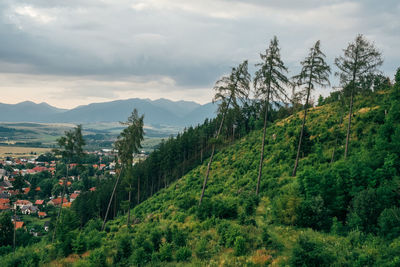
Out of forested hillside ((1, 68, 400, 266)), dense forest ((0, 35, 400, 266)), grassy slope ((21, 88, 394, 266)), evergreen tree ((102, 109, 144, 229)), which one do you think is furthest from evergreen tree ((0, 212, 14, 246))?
forested hillside ((1, 68, 400, 266))

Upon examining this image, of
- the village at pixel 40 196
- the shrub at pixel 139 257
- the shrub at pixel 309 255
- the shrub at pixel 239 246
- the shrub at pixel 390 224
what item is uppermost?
the shrub at pixel 390 224

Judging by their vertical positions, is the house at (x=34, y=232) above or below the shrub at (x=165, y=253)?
below

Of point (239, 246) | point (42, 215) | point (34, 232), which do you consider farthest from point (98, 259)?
point (42, 215)

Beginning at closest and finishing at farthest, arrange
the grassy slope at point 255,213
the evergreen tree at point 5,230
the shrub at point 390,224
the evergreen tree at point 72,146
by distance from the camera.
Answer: the shrub at point 390,224, the grassy slope at point 255,213, the evergreen tree at point 72,146, the evergreen tree at point 5,230

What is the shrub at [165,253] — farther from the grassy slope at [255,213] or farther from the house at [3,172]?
the house at [3,172]

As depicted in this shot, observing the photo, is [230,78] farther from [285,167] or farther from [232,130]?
[232,130]

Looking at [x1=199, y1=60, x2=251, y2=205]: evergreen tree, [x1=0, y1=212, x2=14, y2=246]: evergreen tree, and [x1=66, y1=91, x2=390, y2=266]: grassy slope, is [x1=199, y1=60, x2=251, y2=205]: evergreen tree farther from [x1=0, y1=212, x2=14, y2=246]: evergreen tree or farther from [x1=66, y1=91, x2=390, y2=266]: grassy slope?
[x1=0, y1=212, x2=14, y2=246]: evergreen tree

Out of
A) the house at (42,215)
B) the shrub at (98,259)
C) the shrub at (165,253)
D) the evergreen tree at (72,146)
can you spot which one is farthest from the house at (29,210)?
the shrub at (165,253)

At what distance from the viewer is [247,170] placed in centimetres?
3269

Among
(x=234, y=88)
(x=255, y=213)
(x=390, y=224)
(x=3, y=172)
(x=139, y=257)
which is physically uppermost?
(x=234, y=88)

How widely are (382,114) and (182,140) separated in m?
47.0

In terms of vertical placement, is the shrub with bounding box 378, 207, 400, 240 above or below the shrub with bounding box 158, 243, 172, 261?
above

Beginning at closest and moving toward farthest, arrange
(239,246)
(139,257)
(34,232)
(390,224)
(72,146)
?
(390,224) → (239,246) → (139,257) → (72,146) → (34,232)

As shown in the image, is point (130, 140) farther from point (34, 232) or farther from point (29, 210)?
point (29, 210)
